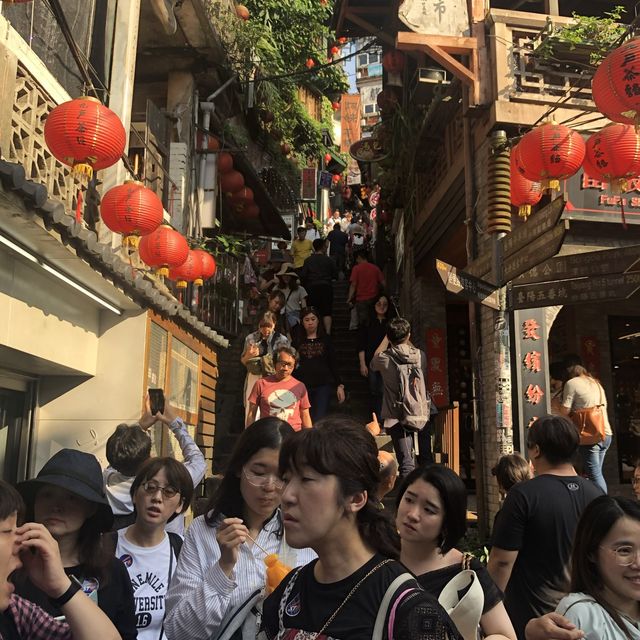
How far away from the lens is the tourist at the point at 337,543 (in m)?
1.71

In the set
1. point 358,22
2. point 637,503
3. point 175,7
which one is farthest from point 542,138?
point 358,22

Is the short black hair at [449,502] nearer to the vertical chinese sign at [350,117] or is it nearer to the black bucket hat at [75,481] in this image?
the black bucket hat at [75,481]

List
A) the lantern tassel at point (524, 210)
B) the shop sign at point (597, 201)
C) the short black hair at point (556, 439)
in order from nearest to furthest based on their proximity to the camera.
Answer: the short black hair at point (556, 439)
the lantern tassel at point (524, 210)
the shop sign at point (597, 201)

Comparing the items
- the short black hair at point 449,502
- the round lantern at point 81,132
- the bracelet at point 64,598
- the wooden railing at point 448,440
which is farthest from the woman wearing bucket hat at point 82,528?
the wooden railing at point 448,440

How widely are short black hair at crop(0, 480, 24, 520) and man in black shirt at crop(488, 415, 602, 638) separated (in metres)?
2.55

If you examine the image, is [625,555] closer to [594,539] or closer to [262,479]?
[594,539]

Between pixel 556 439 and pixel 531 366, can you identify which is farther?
pixel 531 366

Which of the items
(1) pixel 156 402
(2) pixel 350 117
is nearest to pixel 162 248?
(1) pixel 156 402

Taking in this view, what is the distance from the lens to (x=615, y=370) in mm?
11773

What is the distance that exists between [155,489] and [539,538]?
6.90 feet

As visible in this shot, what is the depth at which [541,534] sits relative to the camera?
11.5 ft

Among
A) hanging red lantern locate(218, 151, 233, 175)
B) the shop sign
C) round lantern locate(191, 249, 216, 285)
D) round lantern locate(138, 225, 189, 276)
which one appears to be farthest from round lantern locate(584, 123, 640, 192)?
hanging red lantern locate(218, 151, 233, 175)

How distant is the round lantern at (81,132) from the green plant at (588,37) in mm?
6055

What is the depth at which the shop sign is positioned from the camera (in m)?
8.79
